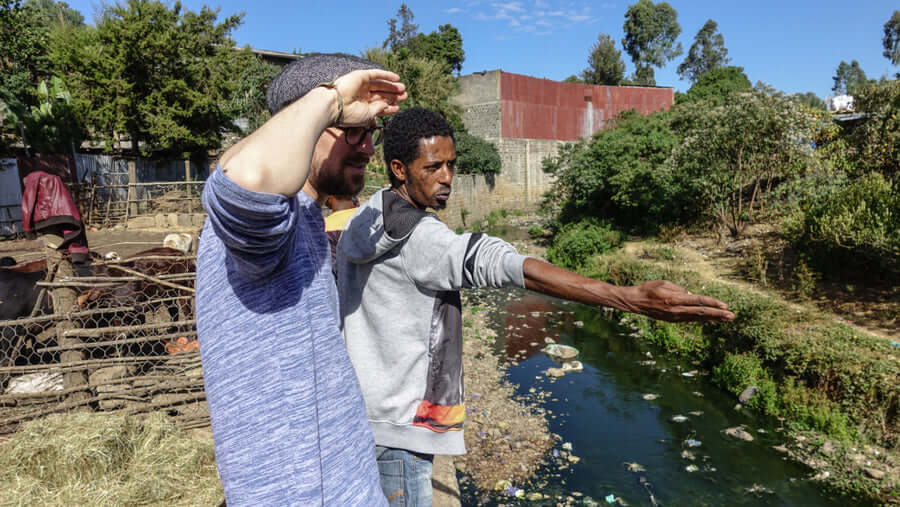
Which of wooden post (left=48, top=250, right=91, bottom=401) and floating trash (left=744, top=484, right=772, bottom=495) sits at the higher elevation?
wooden post (left=48, top=250, right=91, bottom=401)

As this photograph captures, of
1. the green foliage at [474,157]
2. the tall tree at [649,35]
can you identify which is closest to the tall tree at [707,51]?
the tall tree at [649,35]

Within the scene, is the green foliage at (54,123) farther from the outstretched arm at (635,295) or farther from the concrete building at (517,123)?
the outstretched arm at (635,295)

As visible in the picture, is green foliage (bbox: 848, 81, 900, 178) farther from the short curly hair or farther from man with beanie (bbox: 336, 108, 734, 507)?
man with beanie (bbox: 336, 108, 734, 507)

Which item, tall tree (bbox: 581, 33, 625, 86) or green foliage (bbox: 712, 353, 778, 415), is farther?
tall tree (bbox: 581, 33, 625, 86)

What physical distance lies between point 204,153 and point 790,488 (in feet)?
54.8

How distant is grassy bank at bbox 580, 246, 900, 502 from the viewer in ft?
16.6

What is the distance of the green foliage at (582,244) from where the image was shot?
43.8ft

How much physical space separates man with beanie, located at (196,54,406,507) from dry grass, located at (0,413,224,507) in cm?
257

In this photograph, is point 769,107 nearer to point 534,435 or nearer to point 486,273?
point 534,435

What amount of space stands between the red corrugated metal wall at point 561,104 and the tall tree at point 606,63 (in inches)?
316

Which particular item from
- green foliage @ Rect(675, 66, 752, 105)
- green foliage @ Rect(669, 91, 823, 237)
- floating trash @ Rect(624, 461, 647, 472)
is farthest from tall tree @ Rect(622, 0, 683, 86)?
floating trash @ Rect(624, 461, 647, 472)

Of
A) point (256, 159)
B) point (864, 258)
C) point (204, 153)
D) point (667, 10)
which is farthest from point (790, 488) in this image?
point (667, 10)

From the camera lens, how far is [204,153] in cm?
1656

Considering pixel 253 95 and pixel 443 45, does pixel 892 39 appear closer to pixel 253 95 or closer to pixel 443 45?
pixel 443 45
